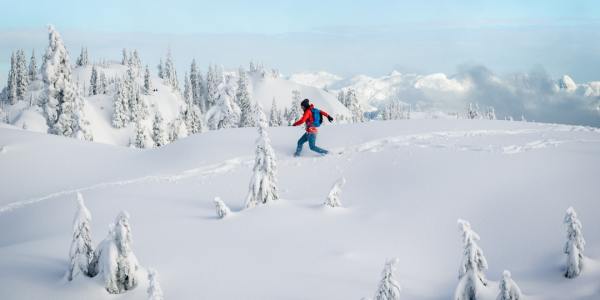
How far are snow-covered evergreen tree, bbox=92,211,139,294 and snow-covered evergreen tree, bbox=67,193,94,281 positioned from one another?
336 millimetres

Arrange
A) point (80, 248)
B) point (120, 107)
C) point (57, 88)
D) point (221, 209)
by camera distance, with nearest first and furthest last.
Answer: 1. point (80, 248)
2. point (221, 209)
3. point (57, 88)
4. point (120, 107)

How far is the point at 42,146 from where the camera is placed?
20.5m

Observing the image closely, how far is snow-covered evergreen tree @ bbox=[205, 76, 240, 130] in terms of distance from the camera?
162ft

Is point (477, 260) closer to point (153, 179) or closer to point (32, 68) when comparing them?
point (153, 179)

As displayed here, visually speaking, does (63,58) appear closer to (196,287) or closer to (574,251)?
(196,287)

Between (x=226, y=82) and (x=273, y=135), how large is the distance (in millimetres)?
34488

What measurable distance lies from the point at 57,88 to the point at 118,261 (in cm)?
4247

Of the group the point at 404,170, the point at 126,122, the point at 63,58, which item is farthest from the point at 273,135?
the point at 126,122

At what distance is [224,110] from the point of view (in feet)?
163

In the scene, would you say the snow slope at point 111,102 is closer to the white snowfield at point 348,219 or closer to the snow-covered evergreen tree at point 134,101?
the snow-covered evergreen tree at point 134,101

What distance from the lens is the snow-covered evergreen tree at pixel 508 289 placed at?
16.4 feet

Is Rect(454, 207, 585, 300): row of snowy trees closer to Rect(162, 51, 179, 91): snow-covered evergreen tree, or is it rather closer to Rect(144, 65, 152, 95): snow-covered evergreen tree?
Rect(144, 65, 152, 95): snow-covered evergreen tree

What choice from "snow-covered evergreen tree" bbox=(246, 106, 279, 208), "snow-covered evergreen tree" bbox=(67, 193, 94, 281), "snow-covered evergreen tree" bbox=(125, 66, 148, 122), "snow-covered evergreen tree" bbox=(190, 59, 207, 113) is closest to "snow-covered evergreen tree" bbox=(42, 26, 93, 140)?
"snow-covered evergreen tree" bbox=(246, 106, 279, 208)

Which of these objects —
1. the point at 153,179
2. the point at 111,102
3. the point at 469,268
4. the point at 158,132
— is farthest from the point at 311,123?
the point at 111,102
